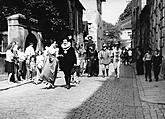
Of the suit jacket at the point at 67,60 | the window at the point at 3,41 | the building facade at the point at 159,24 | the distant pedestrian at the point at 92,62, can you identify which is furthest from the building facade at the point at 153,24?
the window at the point at 3,41

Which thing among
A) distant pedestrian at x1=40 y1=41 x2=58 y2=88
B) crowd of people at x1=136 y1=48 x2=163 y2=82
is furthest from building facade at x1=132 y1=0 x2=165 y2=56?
distant pedestrian at x1=40 y1=41 x2=58 y2=88

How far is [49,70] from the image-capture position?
41.5 ft

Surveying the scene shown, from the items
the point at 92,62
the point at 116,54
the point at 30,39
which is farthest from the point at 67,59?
the point at 30,39

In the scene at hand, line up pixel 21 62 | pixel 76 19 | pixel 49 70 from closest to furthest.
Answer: pixel 49 70 < pixel 21 62 < pixel 76 19

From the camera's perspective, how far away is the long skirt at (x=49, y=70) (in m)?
12.6

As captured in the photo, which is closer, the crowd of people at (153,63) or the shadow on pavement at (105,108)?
the shadow on pavement at (105,108)

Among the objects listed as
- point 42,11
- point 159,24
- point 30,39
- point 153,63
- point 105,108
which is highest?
point 42,11

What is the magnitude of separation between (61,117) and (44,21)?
60.0 feet

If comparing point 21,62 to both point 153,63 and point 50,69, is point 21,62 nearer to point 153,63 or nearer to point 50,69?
point 50,69

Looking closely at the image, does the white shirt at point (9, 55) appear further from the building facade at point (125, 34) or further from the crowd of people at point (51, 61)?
the building facade at point (125, 34)

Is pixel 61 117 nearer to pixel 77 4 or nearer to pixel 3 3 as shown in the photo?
pixel 3 3

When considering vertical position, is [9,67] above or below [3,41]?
below

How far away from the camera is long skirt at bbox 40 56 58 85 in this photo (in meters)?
12.6

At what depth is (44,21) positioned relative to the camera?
979 inches
